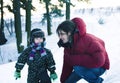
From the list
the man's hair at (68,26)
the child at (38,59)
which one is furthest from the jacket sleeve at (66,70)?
the man's hair at (68,26)

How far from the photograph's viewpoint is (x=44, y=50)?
635 cm

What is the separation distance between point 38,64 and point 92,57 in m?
1.31

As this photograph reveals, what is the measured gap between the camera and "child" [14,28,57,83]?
20.6 feet

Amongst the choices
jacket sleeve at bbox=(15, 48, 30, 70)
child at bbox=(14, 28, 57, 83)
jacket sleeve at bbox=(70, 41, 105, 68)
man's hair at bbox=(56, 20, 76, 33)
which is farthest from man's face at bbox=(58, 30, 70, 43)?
jacket sleeve at bbox=(15, 48, 30, 70)

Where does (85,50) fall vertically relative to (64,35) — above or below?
below

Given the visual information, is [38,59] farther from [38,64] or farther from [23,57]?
[23,57]

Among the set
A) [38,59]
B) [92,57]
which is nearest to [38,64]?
[38,59]

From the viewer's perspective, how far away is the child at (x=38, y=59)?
6.29m

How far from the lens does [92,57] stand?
5.39 metres

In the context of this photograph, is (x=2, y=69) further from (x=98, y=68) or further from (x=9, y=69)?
(x=98, y=68)

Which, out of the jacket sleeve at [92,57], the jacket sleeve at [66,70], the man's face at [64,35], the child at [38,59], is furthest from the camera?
the child at [38,59]

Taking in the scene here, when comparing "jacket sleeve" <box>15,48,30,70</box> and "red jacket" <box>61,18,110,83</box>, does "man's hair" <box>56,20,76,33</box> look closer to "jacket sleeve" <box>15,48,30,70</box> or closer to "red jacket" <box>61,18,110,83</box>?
"red jacket" <box>61,18,110,83</box>

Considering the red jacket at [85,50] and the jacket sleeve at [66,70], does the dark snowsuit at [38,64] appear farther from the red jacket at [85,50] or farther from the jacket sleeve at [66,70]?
→ the red jacket at [85,50]

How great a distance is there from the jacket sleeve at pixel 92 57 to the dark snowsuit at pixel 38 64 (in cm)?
93
